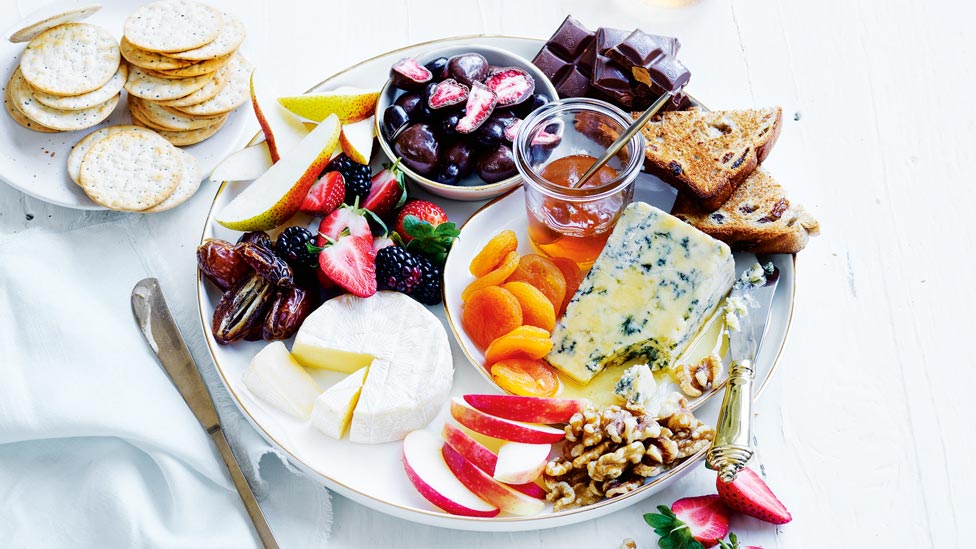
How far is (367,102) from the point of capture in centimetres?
226

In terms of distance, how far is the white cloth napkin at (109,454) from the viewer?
186cm

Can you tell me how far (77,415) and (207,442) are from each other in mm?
283

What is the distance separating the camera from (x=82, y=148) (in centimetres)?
229

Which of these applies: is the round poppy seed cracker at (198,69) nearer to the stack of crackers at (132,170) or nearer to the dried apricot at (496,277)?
the stack of crackers at (132,170)

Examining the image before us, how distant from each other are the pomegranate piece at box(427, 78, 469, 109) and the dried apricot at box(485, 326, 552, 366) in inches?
23.2

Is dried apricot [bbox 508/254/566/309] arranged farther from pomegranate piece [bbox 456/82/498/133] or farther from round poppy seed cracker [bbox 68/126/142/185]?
round poppy seed cracker [bbox 68/126/142/185]

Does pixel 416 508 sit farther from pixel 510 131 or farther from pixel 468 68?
pixel 468 68

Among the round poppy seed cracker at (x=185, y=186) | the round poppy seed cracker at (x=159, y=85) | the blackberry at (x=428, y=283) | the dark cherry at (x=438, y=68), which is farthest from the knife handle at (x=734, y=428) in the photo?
the round poppy seed cracker at (x=159, y=85)

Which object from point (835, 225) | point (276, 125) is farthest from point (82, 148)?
point (835, 225)

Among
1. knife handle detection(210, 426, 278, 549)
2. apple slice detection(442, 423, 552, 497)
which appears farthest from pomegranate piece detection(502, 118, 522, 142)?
knife handle detection(210, 426, 278, 549)

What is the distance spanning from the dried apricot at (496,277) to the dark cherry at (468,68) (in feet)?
1.53

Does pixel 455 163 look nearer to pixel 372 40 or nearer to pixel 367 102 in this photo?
pixel 367 102

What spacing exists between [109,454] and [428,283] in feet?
2.63

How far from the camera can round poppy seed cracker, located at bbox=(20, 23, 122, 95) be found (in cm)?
223
